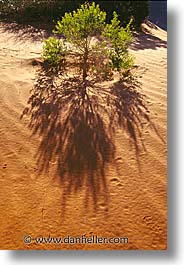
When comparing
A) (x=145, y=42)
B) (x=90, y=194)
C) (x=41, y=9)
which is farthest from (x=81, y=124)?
(x=41, y=9)

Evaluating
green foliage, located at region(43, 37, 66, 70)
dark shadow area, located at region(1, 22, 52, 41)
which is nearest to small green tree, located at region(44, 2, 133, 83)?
green foliage, located at region(43, 37, 66, 70)

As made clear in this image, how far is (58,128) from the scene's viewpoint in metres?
2.18

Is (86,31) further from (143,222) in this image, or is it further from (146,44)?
(143,222)

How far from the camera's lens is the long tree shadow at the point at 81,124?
2004mm

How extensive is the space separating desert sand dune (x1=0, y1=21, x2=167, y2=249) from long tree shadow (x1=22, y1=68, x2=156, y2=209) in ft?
0.08

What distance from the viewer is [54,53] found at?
252 cm

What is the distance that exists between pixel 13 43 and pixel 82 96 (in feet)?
2.40

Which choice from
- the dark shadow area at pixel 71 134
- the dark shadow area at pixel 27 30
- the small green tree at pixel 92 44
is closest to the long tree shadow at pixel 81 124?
the dark shadow area at pixel 71 134

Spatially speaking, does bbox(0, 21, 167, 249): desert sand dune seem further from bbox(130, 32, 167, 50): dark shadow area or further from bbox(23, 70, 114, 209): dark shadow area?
bbox(130, 32, 167, 50): dark shadow area

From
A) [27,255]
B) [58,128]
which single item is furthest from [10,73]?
[27,255]

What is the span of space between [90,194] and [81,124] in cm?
41

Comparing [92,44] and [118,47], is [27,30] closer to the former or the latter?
[92,44]

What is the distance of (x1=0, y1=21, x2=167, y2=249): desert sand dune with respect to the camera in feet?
6.16

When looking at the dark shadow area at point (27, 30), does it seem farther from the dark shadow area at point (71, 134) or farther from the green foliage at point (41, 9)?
the dark shadow area at point (71, 134)
